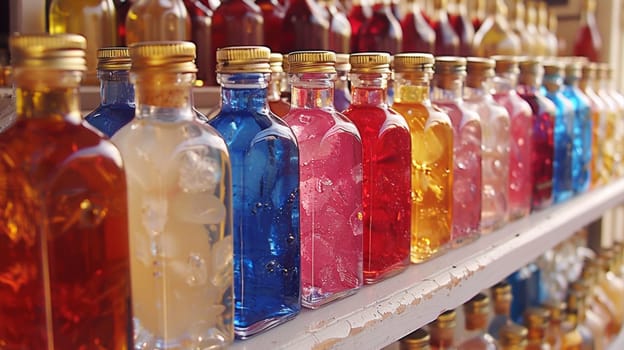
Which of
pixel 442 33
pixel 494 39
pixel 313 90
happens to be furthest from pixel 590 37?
pixel 313 90

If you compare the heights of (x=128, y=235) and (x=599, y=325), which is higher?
(x=128, y=235)

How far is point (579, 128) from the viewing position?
1.12 metres

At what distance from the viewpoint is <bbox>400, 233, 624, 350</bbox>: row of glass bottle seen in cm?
100

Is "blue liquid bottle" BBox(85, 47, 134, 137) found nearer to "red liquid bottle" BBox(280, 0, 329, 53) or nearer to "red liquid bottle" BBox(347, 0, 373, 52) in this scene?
"red liquid bottle" BBox(280, 0, 329, 53)

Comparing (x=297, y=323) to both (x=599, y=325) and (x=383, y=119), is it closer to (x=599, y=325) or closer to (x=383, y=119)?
(x=383, y=119)

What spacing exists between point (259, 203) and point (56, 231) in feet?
0.57

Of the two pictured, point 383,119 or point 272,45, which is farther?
point 272,45

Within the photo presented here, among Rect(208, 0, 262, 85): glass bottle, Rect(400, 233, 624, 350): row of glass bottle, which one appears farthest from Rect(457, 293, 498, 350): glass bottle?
Rect(208, 0, 262, 85): glass bottle

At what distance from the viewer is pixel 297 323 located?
562mm

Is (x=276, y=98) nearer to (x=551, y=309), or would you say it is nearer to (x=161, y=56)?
(x=161, y=56)

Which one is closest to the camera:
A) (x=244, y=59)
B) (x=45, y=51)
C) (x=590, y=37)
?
(x=45, y=51)

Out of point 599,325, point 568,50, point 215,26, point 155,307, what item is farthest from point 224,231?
point 568,50

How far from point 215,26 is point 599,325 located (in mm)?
1147

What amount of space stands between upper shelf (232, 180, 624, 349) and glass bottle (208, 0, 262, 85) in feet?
1.15
